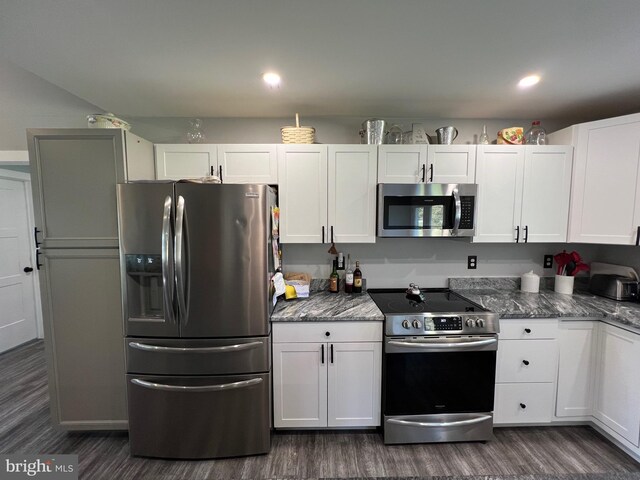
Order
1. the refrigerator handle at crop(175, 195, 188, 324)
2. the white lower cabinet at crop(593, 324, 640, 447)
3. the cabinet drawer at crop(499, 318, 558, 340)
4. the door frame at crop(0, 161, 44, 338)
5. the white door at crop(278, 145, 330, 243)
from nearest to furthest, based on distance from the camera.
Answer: the refrigerator handle at crop(175, 195, 188, 324), the white lower cabinet at crop(593, 324, 640, 447), the cabinet drawer at crop(499, 318, 558, 340), the white door at crop(278, 145, 330, 243), the door frame at crop(0, 161, 44, 338)

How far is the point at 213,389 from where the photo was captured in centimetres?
176

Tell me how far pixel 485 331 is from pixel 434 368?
45cm

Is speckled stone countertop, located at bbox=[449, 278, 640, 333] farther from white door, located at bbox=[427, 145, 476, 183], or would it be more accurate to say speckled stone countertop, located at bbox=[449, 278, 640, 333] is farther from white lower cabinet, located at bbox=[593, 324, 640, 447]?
white door, located at bbox=[427, 145, 476, 183]

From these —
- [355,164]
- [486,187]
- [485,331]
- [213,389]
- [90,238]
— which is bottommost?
[213,389]

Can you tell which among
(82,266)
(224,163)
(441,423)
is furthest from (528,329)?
(82,266)

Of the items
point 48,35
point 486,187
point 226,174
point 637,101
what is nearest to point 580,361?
point 486,187

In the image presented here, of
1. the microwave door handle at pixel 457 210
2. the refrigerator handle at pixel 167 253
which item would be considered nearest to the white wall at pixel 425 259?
the microwave door handle at pixel 457 210

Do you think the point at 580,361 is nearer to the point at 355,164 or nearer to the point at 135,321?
the point at 355,164

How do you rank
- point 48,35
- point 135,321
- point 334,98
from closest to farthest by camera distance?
point 48,35 < point 135,321 < point 334,98

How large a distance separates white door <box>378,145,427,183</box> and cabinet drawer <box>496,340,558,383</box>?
1.47m

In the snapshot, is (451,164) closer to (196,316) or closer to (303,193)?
(303,193)

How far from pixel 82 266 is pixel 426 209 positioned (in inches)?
103

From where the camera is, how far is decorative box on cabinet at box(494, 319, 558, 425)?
6.52 feet

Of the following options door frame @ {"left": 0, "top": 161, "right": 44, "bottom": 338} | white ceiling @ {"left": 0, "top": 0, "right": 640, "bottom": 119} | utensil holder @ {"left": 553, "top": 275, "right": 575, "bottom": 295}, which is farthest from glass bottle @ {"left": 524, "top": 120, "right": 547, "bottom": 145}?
door frame @ {"left": 0, "top": 161, "right": 44, "bottom": 338}
